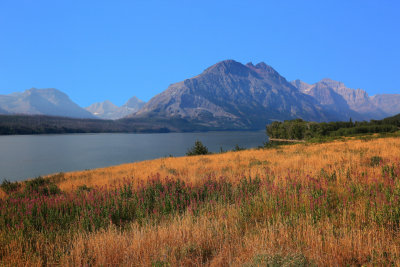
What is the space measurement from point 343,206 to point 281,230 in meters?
2.26

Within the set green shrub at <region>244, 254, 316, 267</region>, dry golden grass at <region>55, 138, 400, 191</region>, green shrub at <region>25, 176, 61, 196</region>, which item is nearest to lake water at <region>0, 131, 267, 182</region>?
green shrub at <region>25, 176, 61, 196</region>

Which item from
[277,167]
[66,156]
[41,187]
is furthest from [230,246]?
[66,156]

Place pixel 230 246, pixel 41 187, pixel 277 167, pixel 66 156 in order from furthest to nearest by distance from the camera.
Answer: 1. pixel 66 156
2. pixel 41 187
3. pixel 277 167
4. pixel 230 246

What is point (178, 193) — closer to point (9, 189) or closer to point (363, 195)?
point (363, 195)

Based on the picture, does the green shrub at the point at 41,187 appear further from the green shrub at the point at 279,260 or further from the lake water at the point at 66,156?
the lake water at the point at 66,156

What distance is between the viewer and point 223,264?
3.66 m

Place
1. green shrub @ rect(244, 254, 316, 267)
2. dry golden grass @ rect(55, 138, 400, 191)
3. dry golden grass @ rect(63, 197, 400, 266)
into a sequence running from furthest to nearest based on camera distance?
dry golden grass @ rect(55, 138, 400, 191)
dry golden grass @ rect(63, 197, 400, 266)
green shrub @ rect(244, 254, 316, 267)

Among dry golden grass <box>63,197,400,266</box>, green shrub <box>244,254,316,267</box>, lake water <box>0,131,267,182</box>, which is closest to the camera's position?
green shrub <box>244,254,316,267</box>

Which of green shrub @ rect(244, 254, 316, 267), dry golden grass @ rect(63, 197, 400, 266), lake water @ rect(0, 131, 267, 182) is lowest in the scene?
lake water @ rect(0, 131, 267, 182)

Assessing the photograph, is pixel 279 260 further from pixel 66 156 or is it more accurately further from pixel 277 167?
pixel 66 156

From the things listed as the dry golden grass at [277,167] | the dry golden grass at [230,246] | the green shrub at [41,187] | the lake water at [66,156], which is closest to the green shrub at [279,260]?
the dry golden grass at [230,246]

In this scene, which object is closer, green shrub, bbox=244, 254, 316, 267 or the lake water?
green shrub, bbox=244, 254, 316, 267

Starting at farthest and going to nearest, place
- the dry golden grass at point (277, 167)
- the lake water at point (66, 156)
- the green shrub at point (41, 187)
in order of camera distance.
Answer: the lake water at point (66, 156) < the green shrub at point (41, 187) < the dry golden grass at point (277, 167)

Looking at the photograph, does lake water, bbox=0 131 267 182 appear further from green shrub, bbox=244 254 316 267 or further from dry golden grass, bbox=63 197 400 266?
green shrub, bbox=244 254 316 267
